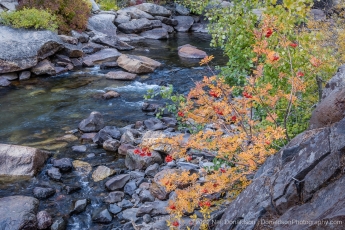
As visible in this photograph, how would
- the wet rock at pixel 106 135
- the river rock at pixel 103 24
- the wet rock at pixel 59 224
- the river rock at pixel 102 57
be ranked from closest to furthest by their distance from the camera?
the wet rock at pixel 59 224 < the wet rock at pixel 106 135 < the river rock at pixel 102 57 < the river rock at pixel 103 24

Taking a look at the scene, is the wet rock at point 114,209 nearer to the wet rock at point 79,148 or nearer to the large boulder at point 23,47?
the wet rock at point 79,148

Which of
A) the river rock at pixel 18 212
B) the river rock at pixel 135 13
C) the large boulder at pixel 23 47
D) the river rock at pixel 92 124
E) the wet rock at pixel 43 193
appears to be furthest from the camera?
the river rock at pixel 135 13

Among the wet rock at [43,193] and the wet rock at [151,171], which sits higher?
the wet rock at [151,171]


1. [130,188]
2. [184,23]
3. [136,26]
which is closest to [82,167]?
[130,188]

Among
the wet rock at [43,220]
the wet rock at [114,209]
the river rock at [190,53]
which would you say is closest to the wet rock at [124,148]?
the wet rock at [114,209]

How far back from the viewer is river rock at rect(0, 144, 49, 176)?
7168 mm

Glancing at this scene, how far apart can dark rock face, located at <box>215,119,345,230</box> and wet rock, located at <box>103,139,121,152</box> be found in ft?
15.6

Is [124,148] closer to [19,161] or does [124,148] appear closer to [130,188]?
[130,188]

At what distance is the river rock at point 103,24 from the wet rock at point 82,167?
13250mm

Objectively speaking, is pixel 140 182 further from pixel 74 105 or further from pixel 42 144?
pixel 74 105

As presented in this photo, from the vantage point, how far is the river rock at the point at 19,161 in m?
7.17

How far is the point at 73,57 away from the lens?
15664 millimetres

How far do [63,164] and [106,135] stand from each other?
1.50 m

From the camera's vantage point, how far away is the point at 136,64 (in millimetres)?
14250
